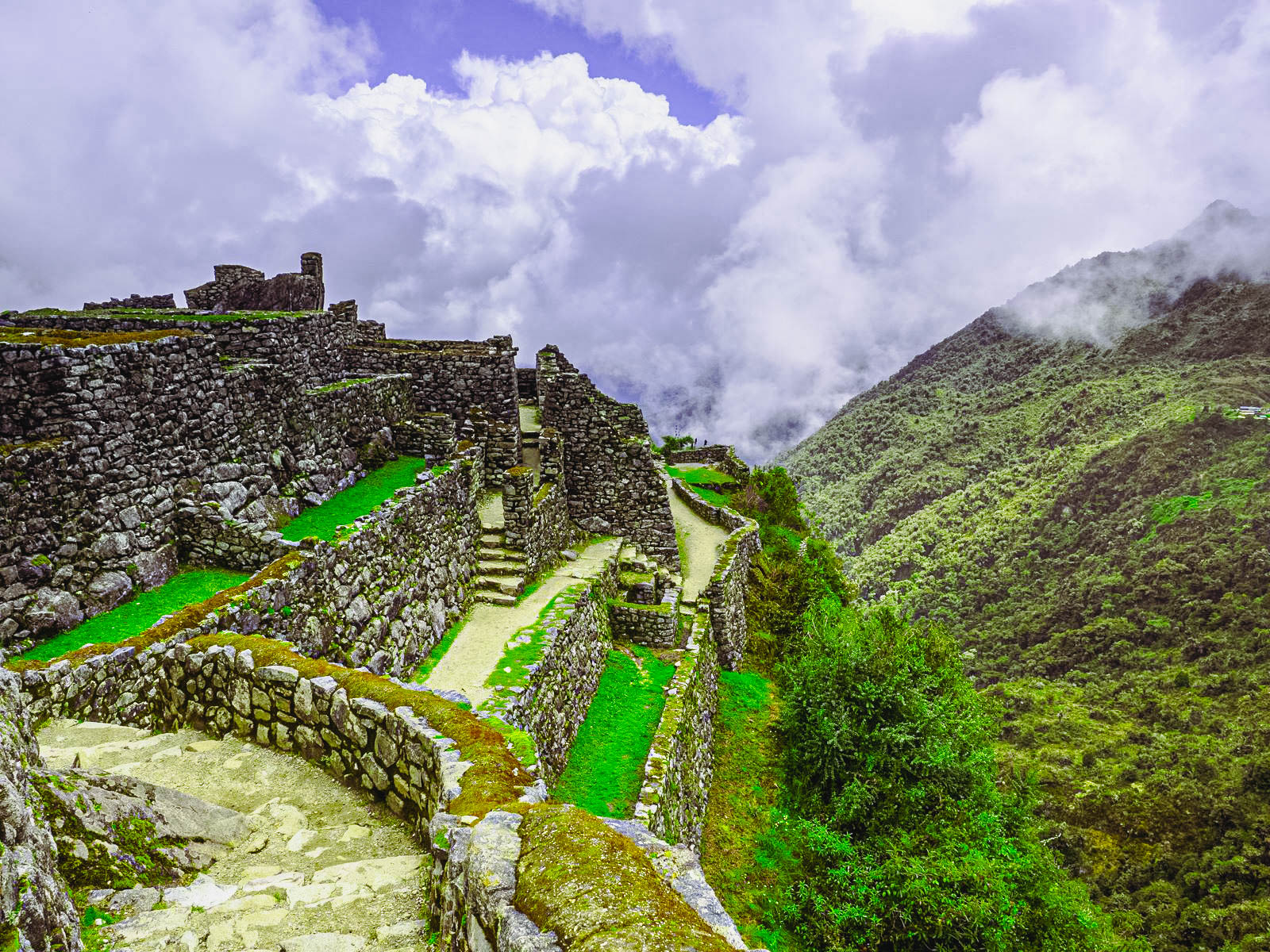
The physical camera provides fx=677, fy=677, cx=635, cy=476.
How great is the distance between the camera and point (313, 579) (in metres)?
9.21

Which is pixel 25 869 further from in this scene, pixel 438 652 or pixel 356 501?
pixel 356 501

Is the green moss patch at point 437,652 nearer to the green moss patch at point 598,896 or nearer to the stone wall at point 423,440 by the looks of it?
the stone wall at point 423,440

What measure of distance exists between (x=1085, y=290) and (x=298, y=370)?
180 m

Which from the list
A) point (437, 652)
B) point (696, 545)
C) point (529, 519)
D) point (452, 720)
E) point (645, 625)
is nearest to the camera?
point (452, 720)

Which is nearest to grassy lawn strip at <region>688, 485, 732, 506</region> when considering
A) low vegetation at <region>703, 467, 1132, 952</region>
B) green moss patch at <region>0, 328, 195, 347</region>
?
low vegetation at <region>703, 467, 1132, 952</region>

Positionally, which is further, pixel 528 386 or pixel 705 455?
pixel 705 455

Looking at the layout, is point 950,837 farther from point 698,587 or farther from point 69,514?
point 69,514

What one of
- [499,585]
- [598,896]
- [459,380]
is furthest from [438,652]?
[598,896]

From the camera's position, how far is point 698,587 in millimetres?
20875

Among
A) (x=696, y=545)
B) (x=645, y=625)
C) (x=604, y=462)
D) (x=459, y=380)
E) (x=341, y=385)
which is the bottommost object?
(x=645, y=625)

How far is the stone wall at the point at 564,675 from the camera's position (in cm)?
1093

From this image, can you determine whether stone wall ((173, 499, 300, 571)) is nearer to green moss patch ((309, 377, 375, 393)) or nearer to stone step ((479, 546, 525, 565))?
green moss patch ((309, 377, 375, 393))

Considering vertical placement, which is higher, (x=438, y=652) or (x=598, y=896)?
(x=438, y=652)

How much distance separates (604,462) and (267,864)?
51.3 ft
